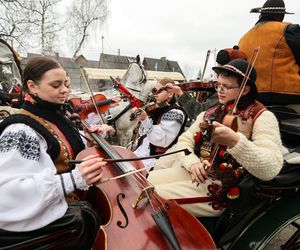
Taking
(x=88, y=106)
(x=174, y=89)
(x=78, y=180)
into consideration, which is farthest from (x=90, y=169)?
(x=88, y=106)

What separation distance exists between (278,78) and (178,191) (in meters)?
1.24

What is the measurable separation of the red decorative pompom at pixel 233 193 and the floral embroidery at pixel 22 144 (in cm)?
101

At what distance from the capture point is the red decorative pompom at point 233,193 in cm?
157

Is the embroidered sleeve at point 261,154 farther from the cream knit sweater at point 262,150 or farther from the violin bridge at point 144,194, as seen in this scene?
the violin bridge at point 144,194

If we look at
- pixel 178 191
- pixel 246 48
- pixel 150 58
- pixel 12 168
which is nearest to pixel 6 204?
pixel 12 168

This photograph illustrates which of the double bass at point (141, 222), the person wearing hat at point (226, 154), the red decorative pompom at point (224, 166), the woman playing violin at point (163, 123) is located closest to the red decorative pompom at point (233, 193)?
the person wearing hat at point (226, 154)

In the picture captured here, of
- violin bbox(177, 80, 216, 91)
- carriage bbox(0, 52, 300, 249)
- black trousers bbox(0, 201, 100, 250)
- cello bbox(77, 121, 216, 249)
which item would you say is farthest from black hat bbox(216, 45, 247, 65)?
black trousers bbox(0, 201, 100, 250)

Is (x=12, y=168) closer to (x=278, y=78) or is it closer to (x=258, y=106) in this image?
(x=258, y=106)

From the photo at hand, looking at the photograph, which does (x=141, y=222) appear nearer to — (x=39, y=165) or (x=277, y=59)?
(x=39, y=165)

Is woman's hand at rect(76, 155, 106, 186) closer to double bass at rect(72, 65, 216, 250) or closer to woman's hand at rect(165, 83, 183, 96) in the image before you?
double bass at rect(72, 65, 216, 250)

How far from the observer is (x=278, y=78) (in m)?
2.30

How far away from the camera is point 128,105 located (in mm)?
4273

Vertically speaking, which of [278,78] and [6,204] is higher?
[278,78]

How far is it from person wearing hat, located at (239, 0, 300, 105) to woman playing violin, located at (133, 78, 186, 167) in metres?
0.86
